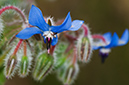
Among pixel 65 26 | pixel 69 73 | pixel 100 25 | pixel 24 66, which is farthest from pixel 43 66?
pixel 100 25

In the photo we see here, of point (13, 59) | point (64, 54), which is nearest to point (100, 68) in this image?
point (64, 54)

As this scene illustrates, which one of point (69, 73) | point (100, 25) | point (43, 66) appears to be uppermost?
point (100, 25)

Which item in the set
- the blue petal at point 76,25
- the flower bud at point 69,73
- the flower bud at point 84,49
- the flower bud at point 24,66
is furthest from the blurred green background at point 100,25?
the blue petal at point 76,25

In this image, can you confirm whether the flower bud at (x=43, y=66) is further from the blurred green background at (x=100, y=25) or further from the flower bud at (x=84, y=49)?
the blurred green background at (x=100, y=25)

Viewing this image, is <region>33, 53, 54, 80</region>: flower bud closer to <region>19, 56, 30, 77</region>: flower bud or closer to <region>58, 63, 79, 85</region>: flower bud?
<region>19, 56, 30, 77</region>: flower bud

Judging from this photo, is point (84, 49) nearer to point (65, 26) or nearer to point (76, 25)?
point (76, 25)

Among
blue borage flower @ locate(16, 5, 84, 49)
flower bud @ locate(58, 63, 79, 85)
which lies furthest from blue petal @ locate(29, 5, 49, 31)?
flower bud @ locate(58, 63, 79, 85)
